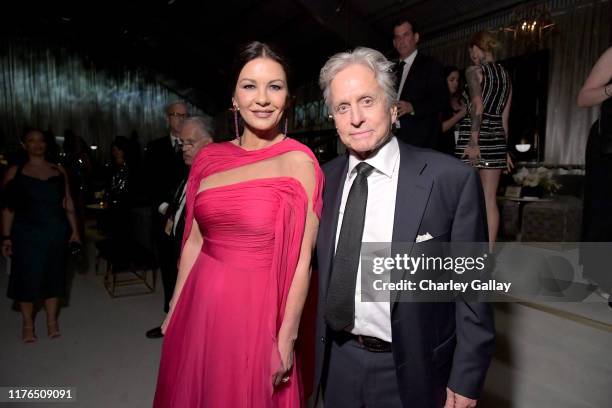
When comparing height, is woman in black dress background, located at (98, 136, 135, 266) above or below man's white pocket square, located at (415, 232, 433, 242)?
below

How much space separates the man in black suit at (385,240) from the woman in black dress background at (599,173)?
1768mm

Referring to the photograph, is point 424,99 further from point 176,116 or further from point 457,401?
point 457,401

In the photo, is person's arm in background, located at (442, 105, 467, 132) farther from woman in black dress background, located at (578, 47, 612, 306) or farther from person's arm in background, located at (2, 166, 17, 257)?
person's arm in background, located at (2, 166, 17, 257)

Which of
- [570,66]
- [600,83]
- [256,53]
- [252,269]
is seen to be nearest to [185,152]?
[256,53]

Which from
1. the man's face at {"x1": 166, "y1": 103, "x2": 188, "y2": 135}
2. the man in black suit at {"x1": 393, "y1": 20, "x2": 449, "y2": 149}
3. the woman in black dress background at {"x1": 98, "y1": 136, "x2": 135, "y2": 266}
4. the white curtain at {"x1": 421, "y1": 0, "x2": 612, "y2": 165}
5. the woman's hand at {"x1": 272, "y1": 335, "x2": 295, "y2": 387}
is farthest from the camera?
the white curtain at {"x1": 421, "y1": 0, "x2": 612, "y2": 165}

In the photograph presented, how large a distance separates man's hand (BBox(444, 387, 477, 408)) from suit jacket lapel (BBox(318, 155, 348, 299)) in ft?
1.71

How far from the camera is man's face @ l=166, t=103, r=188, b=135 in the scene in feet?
11.5

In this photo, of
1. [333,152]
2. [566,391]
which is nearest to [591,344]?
[566,391]

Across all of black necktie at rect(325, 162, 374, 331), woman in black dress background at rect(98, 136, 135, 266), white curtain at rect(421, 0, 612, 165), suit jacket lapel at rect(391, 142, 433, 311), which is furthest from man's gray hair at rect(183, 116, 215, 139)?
white curtain at rect(421, 0, 612, 165)

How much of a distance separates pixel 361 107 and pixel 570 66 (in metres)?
8.47

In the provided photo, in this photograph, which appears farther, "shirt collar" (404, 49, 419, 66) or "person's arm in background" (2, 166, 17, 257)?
"person's arm in background" (2, 166, 17, 257)

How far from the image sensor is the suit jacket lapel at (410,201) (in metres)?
1.31

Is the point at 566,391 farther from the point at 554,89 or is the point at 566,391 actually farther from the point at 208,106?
the point at 208,106

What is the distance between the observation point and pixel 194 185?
1834 millimetres
